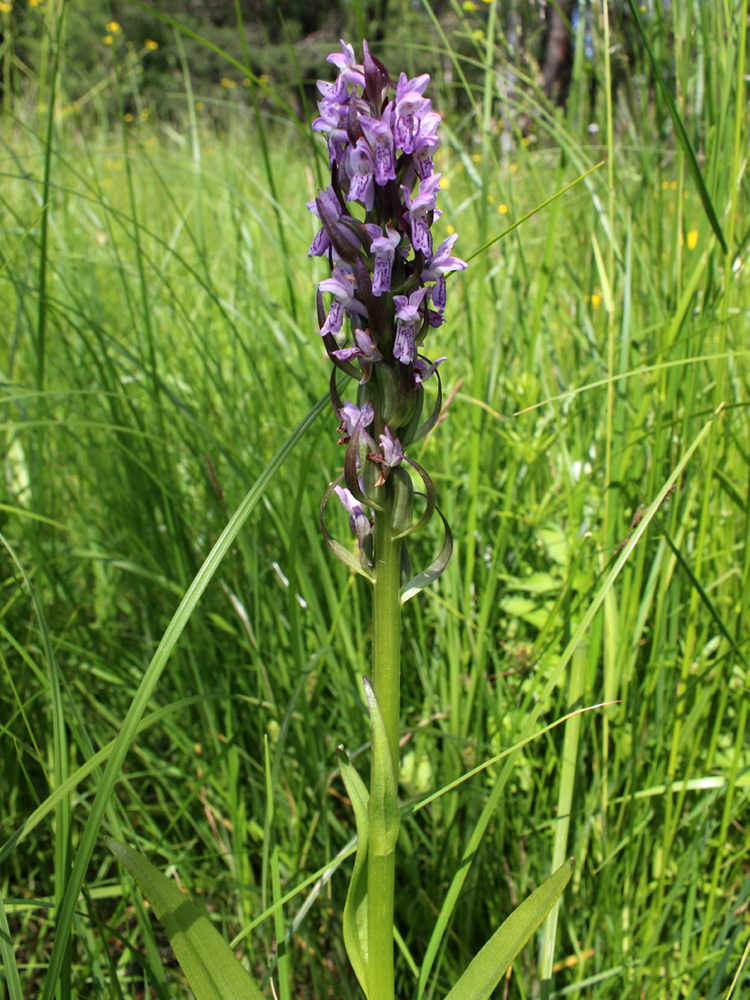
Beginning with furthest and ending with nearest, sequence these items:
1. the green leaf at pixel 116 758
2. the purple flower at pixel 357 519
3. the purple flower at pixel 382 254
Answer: the purple flower at pixel 357 519, the purple flower at pixel 382 254, the green leaf at pixel 116 758

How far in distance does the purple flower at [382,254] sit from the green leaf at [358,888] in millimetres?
554

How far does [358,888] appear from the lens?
0.91 metres

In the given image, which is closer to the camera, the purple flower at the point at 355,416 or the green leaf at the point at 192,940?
the green leaf at the point at 192,940

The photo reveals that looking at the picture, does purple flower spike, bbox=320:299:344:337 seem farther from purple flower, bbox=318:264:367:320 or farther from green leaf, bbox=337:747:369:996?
green leaf, bbox=337:747:369:996

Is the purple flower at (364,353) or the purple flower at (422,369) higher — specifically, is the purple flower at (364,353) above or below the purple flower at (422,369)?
above

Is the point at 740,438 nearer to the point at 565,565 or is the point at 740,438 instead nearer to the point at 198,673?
the point at 565,565

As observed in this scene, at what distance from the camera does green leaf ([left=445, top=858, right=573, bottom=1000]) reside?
798 millimetres

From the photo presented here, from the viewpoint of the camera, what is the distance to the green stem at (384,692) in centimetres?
87

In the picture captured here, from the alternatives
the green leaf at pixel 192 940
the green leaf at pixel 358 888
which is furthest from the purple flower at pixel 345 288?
the green leaf at pixel 192 940

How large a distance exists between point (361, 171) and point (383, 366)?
233mm

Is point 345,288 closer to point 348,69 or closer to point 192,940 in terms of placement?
point 348,69

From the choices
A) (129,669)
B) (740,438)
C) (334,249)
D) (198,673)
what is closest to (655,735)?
(740,438)

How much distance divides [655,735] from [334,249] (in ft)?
3.63

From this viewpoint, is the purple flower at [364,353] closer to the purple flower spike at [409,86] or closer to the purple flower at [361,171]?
the purple flower at [361,171]
